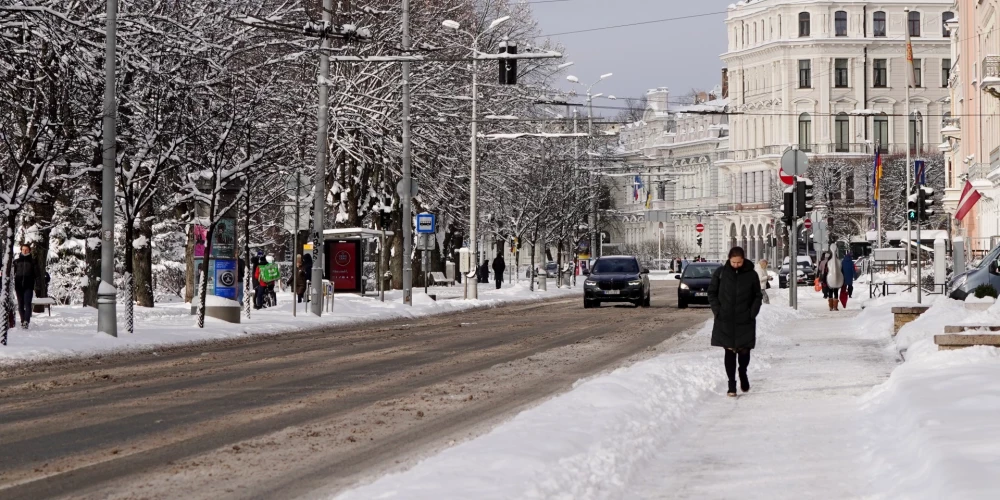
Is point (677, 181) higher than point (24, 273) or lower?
higher

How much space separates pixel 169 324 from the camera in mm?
33875

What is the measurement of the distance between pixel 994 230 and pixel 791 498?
5553 cm

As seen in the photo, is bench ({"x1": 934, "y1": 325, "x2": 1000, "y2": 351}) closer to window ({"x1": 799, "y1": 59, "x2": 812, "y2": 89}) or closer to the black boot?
the black boot

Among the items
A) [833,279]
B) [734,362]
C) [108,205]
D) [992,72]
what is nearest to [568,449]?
[734,362]

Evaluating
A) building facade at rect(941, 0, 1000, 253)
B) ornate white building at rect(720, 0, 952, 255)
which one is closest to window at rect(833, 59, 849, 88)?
ornate white building at rect(720, 0, 952, 255)

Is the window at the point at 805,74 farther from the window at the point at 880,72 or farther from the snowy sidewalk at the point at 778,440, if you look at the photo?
the snowy sidewalk at the point at 778,440

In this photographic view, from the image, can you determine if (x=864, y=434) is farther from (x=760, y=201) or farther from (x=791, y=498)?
(x=760, y=201)

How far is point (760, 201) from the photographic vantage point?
144m

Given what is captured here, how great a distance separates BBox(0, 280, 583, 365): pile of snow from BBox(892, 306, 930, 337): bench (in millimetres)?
12234

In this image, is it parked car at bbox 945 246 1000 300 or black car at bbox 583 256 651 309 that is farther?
black car at bbox 583 256 651 309

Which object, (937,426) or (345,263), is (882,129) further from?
(937,426)

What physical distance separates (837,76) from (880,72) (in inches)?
142

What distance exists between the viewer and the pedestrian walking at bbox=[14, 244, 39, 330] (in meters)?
29.5

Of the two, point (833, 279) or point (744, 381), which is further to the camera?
point (833, 279)
